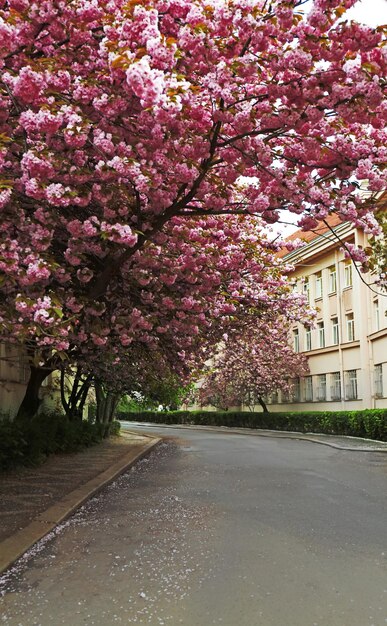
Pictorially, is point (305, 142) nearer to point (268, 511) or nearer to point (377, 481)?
point (268, 511)

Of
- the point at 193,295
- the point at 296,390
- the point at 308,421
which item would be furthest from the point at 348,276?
the point at 193,295

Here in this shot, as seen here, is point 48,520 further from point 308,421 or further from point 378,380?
point 308,421

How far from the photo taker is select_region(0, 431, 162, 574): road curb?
5.87m

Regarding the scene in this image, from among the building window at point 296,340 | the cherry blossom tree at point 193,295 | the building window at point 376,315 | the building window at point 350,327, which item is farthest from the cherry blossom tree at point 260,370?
the cherry blossom tree at point 193,295

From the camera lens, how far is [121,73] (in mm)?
5355

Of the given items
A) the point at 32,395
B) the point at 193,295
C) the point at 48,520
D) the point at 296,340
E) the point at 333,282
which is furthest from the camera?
the point at 296,340

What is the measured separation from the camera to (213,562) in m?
5.55

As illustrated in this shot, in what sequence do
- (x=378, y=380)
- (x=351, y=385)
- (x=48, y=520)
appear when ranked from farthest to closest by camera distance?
(x=351, y=385) → (x=378, y=380) → (x=48, y=520)

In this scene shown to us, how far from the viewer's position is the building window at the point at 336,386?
3534 centimetres

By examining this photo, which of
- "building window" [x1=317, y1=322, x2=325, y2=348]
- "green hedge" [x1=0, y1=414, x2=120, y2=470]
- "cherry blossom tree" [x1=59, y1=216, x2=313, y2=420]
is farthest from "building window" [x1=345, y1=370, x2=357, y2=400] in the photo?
"cherry blossom tree" [x1=59, y1=216, x2=313, y2=420]

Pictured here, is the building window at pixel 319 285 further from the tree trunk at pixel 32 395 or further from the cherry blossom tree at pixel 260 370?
the tree trunk at pixel 32 395

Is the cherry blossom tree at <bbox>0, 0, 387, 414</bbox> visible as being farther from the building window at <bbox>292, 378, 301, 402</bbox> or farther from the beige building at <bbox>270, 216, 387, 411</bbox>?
the building window at <bbox>292, 378, 301, 402</bbox>

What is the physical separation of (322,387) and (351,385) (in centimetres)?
370

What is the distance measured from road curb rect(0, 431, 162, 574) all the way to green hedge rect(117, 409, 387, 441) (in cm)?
1532
